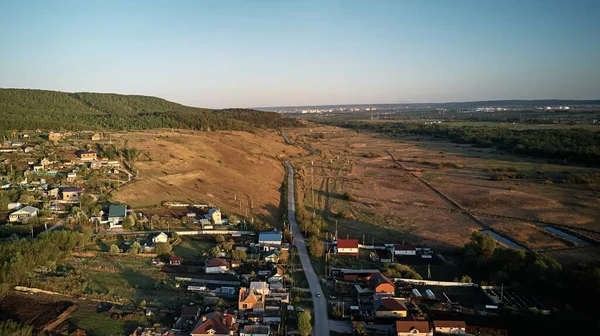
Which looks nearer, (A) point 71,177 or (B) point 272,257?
(B) point 272,257

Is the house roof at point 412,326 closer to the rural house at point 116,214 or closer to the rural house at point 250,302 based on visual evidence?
the rural house at point 250,302

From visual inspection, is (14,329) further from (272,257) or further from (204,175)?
(204,175)

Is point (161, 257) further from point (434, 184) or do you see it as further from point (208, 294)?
Answer: point (434, 184)

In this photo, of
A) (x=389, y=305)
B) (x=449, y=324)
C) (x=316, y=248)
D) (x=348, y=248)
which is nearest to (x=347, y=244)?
(x=348, y=248)

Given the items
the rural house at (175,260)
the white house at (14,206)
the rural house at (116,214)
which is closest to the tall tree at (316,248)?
the rural house at (175,260)

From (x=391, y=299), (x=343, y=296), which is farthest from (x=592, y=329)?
(x=343, y=296)

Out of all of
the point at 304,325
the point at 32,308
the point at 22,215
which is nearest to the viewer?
the point at 304,325
